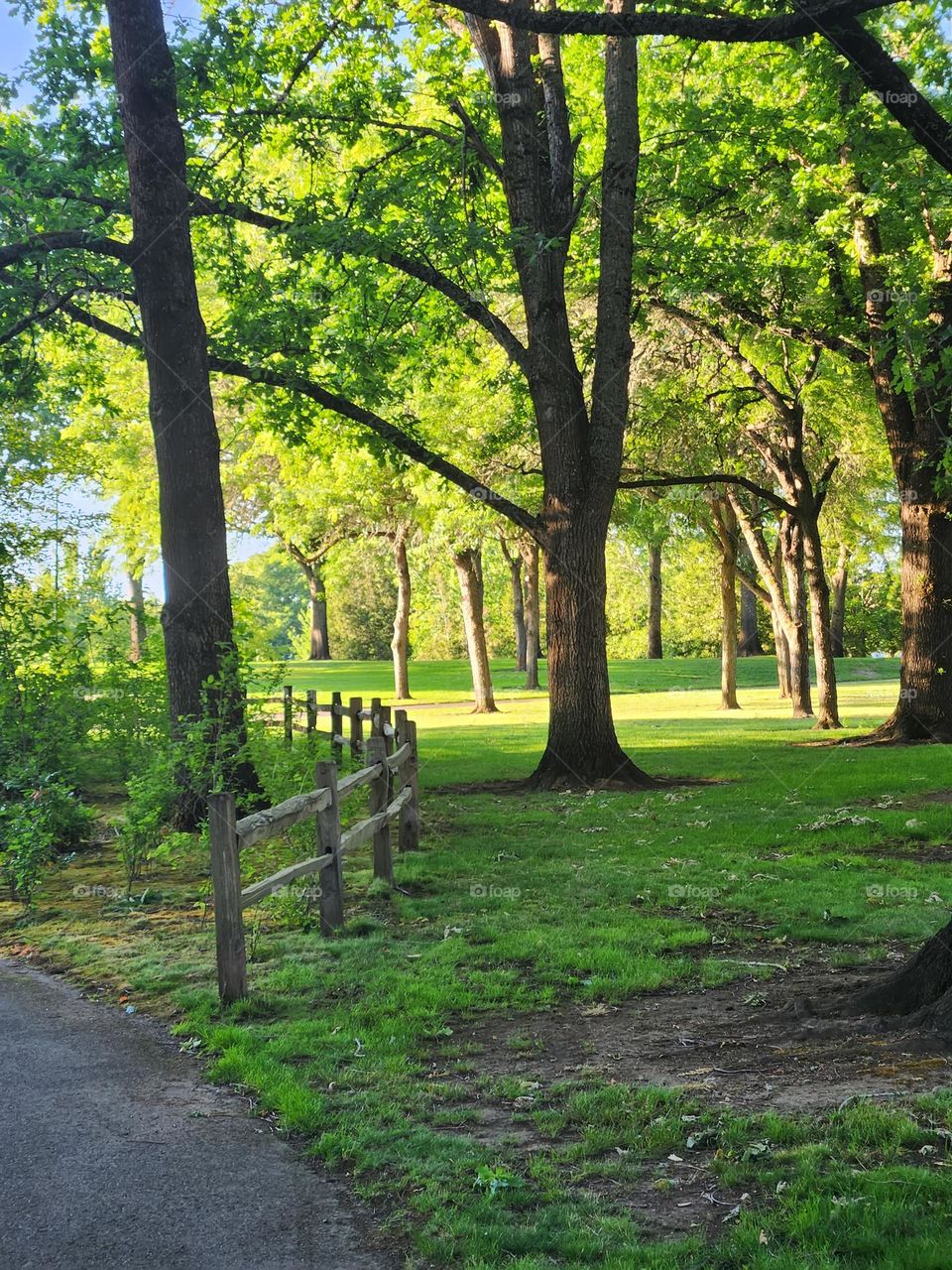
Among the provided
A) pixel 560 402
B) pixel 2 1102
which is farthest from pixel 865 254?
pixel 2 1102

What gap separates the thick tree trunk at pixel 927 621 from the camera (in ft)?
61.7

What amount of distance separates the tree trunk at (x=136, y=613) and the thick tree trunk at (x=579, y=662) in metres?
5.53

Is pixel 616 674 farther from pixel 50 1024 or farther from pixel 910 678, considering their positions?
pixel 50 1024

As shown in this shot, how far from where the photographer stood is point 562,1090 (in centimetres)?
564

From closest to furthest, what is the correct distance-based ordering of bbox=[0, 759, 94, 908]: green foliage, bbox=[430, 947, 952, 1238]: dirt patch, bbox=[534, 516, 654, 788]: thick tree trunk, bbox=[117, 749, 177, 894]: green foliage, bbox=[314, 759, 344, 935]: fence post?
bbox=[430, 947, 952, 1238]: dirt patch < bbox=[314, 759, 344, 935]: fence post < bbox=[117, 749, 177, 894]: green foliage < bbox=[0, 759, 94, 908]: green foliage < bbox=[534, 516, 654, 788]: thick tree trunk

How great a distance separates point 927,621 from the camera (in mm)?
18906

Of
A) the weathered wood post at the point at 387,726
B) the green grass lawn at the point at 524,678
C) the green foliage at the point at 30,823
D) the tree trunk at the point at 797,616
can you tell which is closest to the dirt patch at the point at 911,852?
the weathered wood post at the point at 387,726

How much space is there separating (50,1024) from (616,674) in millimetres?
38845

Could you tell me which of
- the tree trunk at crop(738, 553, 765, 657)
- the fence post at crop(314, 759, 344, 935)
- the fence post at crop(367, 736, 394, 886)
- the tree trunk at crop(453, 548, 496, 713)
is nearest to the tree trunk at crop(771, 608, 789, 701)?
the tree trunk at crop(453, 548, 496, 713)

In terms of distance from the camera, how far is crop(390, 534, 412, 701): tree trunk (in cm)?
3353

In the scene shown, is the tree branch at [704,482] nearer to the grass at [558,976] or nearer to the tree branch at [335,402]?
the tree branch at [335,402]

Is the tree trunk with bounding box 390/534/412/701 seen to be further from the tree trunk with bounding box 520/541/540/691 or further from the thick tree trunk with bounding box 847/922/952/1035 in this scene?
the thick tree trunk with bounding box 847/922/952/1035

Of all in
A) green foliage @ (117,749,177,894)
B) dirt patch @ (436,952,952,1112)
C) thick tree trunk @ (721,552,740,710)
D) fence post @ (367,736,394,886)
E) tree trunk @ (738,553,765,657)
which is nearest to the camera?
dirt patch @ (436,952,952,1112)

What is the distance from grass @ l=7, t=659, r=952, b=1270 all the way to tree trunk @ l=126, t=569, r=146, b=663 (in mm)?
2687
